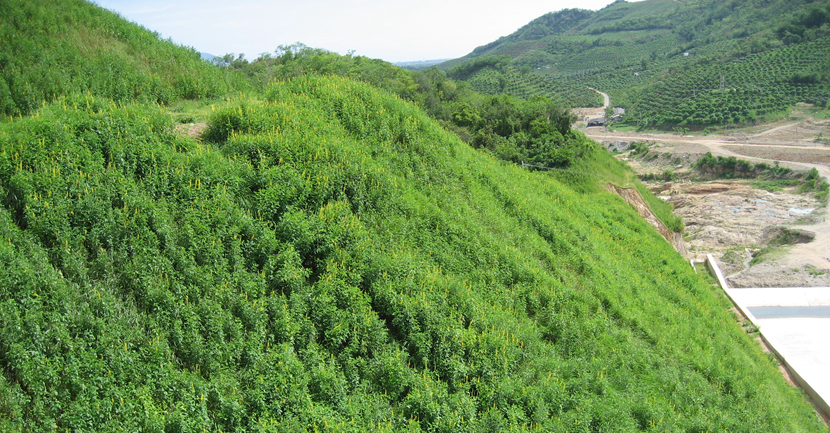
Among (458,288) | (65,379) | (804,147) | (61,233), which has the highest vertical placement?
(61,233)

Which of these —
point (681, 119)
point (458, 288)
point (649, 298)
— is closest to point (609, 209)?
point (649, 298)

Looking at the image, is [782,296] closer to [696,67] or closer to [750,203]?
[750,203]

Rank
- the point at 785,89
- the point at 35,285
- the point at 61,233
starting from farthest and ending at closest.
Answer: the point at 785,89 < the point at 61,233 < the point at 35,285

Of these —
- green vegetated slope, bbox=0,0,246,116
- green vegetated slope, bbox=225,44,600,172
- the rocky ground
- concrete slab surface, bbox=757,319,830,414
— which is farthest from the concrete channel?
green vegetated slope, bbox=0,0,246,116

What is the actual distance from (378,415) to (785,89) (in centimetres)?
7734

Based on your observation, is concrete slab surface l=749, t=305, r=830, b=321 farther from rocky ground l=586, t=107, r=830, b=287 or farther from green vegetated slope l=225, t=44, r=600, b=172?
green vegetated slope l=225, t=44, r=600, b=172

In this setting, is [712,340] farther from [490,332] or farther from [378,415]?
[378,415]

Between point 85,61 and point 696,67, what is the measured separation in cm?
8864

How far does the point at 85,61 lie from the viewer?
10.5m

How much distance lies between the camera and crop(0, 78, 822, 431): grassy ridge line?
4.91 metres

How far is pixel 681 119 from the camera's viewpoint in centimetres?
6294

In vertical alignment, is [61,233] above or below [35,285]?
above

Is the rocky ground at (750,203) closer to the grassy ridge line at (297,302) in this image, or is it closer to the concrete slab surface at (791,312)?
the concrete slab surface at (791,312)

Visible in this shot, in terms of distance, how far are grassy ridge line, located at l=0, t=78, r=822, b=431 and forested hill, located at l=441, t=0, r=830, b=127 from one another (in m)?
55.6
